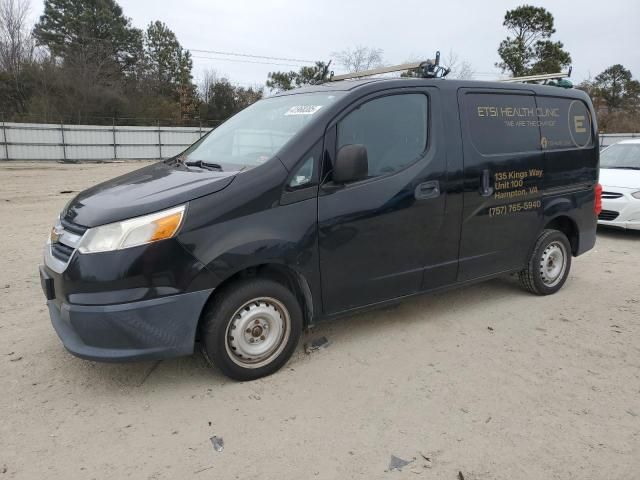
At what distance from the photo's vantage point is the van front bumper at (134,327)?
9.39ft

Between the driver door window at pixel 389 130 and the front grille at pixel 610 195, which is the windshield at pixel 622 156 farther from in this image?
the driver door window at pixel 389 130

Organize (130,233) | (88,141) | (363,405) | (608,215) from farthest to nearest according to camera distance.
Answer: (88,141)
(608,215)
(363,405)
(130,233)

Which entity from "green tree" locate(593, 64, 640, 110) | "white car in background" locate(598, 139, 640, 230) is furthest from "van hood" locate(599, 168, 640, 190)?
"green tree" locate(593, 64, 640, 110)

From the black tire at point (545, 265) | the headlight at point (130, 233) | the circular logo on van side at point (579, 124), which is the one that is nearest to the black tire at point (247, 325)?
the headlight at point (130, 233)

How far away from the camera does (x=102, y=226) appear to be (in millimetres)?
2900

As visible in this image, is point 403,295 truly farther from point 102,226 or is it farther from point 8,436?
point 8,436

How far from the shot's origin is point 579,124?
16.5ft

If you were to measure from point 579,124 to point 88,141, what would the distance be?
27.9 meters

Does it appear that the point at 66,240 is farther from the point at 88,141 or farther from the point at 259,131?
the point at 88,141

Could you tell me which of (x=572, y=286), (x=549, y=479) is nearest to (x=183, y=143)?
(x=572, y=286)

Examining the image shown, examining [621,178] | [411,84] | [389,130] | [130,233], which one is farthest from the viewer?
[621,178]

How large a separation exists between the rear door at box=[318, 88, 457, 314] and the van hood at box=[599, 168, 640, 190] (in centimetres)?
558

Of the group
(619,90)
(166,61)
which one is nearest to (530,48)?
(619,90)

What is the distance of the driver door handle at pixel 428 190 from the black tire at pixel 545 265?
1588mm
